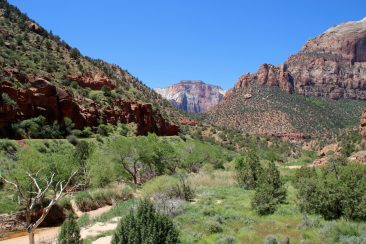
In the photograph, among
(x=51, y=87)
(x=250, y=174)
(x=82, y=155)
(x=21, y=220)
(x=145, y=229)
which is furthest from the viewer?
(x=51, y=87)

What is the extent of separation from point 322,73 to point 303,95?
76.8 feet

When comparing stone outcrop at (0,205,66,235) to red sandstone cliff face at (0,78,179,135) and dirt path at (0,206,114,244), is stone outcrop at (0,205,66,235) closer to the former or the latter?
dirt path at (0,206,114,244)

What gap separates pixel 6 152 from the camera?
3647 centimetres

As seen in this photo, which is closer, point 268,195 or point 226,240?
point 226,240

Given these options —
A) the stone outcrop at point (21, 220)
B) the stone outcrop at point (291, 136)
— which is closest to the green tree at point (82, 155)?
the stone outcrop at point (21, 220)

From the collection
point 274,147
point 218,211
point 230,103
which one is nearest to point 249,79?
point 230,103

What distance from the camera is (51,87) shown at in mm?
50031

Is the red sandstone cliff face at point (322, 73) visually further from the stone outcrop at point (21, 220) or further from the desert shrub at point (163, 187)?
the stone outcrop at point (21, 220)

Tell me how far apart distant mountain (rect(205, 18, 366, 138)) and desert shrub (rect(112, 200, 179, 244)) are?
105 meters

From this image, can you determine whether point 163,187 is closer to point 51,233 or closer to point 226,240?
point 51,233

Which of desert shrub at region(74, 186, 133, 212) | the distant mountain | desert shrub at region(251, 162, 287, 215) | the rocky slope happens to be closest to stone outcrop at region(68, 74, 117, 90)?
the rocky slope

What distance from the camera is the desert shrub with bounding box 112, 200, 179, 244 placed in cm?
1110

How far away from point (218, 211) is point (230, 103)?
12005cm

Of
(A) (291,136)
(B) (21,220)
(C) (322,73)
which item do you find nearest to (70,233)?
(B) (21,220)
